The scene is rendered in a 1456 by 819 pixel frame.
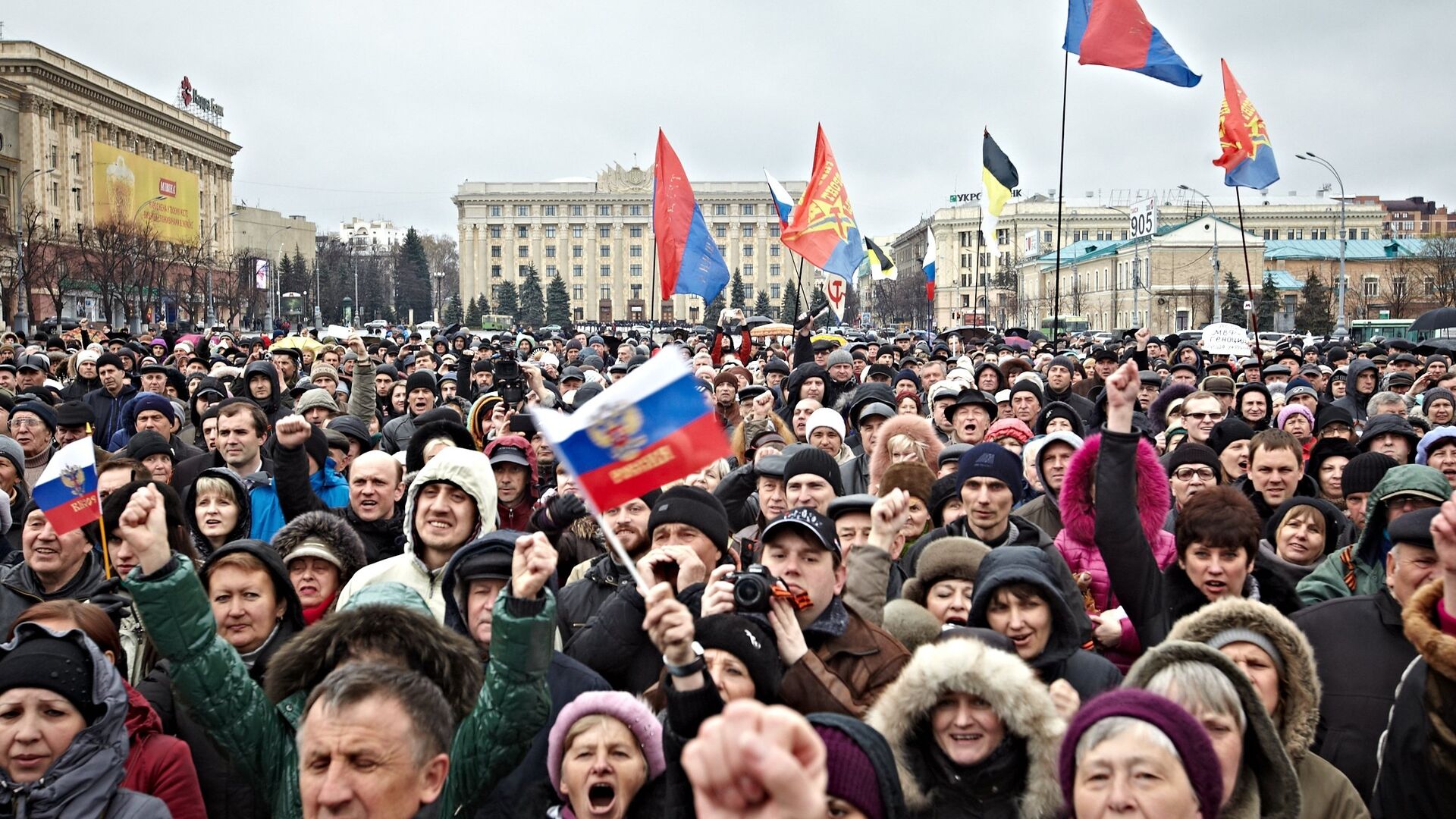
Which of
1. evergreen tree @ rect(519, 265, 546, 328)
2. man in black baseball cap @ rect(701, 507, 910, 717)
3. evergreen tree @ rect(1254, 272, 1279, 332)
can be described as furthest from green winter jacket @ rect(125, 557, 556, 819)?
evergreen tree @ rect(519, 265, 546, 328)

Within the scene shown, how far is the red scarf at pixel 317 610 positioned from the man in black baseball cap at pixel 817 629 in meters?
1.71

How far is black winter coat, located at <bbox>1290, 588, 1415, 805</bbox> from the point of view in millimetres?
3990

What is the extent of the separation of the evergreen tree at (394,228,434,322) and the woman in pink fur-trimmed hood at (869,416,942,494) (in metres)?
102

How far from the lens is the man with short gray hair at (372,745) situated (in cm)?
279

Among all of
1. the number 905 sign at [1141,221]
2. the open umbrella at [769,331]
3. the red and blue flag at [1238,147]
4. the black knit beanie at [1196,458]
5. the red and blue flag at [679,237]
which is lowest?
the black knit beanie at [1196,458]

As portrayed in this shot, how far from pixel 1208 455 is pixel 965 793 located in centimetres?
414

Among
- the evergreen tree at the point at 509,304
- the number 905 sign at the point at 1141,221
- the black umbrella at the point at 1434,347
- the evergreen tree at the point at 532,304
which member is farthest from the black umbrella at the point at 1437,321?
the evergreen tree at the point at 509,304

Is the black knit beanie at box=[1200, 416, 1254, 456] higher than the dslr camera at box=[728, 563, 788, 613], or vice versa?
the black knit beanie at box=[1200, 416, 1254, 456]

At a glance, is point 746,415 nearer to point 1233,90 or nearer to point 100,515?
point 100,515

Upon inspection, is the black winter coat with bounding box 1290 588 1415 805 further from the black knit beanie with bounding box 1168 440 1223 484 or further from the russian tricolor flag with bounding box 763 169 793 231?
the russian tricolor flag with bounding box 763 169 793 231

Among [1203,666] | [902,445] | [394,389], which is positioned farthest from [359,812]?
[394,389]

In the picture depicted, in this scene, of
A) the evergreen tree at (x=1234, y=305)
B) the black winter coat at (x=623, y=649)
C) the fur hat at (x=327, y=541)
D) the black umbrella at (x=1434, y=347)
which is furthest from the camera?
the evergreen tree at (x=1234, y=305)

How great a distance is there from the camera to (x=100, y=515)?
5066 mm

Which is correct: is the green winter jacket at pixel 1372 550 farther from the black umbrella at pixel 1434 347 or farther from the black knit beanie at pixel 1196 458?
the black umbrella at pixel 1434 347
